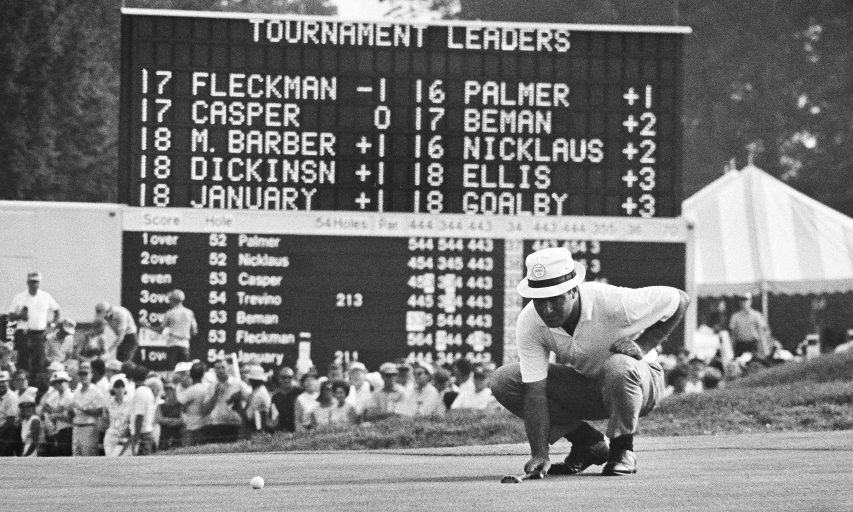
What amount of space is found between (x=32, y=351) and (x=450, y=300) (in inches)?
197

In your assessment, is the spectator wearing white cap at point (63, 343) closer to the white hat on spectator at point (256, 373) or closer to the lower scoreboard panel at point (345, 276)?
the lower scoreboard panel at point (345, 276)

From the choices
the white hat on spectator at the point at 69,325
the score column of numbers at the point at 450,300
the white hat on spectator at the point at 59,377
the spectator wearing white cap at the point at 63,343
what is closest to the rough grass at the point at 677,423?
the white hat on spectator at the point at 59,377

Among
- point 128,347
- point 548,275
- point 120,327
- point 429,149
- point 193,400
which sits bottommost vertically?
point 193,400

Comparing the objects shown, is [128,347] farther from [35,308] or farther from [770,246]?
[770,246]

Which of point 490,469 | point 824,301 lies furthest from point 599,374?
point 824,301

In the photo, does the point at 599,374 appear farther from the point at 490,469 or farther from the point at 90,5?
the point at 90,5

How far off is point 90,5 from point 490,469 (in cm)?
2989

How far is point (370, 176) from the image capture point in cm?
1902

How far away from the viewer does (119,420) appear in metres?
17.4

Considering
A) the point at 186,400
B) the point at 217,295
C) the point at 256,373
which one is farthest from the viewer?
the point at 217,295

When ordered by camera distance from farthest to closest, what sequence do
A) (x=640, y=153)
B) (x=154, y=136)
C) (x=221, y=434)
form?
1. (x=640, y=153)
2. (x=154, y=136)
3. (x=221, y=434)

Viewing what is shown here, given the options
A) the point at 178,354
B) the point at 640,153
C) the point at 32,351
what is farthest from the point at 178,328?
the point at 640,153

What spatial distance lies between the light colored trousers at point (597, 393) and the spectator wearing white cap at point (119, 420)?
31.1 feet

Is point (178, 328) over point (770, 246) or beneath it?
beneath
